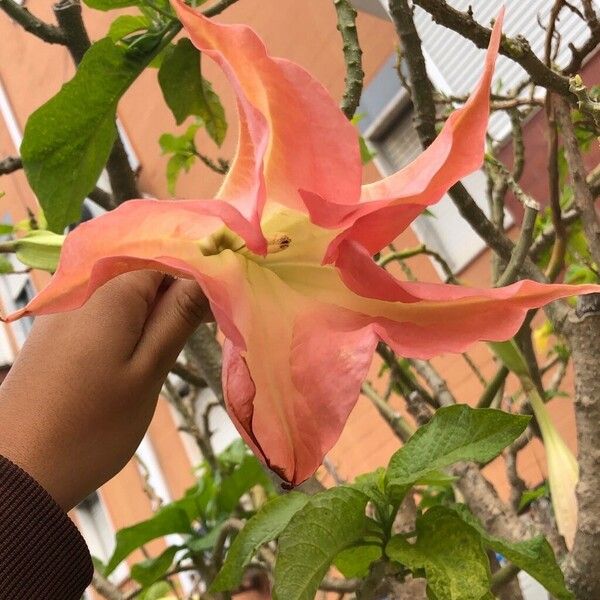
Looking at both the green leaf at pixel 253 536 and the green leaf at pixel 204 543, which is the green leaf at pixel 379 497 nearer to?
the green leaf at pixel 253 536

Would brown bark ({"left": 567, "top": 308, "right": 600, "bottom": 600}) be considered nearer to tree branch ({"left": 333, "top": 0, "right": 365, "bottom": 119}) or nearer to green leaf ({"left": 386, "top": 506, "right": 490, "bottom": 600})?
green leaf ({"left": 386, "top": 506, "right": 490, "bottom": 600})

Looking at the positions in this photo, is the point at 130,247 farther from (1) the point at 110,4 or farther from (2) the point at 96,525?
(2) the point at 96,525

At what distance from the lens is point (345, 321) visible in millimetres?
339

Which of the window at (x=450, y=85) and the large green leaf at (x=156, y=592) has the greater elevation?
the window at (x=450, y=85)

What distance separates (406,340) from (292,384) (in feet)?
0.17

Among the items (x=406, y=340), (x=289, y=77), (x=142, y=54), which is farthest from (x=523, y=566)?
(x=142, y=54)

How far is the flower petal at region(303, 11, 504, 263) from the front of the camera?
0.98ft

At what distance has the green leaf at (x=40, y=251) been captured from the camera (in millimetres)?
504

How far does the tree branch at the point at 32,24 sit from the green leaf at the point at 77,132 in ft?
0.33

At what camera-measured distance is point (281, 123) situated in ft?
1.02

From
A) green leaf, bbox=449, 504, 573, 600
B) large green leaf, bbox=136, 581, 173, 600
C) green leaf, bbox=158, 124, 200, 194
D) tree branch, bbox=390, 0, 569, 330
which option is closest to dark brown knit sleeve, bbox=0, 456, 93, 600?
green leaf, bbox=449, 504, 573, 600

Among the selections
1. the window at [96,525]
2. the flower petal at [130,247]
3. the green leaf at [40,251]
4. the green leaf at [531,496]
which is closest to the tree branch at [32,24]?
the green leaf at [40,251]

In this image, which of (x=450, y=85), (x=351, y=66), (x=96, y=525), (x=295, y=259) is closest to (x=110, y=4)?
(x=351, y=66)

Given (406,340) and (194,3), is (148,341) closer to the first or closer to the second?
(406,340)
